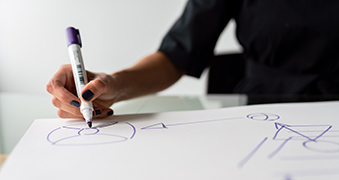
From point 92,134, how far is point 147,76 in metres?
0.20

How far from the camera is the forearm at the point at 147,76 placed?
1.26ft

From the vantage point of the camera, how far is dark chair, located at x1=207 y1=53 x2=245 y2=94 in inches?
26.7

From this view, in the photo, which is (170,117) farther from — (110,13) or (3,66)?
(3,66)

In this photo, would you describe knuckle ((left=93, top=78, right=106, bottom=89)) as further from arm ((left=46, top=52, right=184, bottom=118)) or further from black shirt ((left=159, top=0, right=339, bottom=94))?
black shirt ((left=159, top=0, right=339, bottom=94))

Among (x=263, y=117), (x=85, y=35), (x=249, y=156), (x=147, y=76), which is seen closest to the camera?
(x=249, y=156)

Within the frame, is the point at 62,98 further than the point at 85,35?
No

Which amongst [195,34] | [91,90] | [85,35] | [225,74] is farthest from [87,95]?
[85,35]

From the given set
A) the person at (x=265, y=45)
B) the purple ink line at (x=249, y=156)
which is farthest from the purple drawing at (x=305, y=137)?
the person at (x=265, y=45)

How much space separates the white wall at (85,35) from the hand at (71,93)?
1231mm

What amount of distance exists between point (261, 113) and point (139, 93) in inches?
7.1

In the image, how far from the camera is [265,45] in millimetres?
516

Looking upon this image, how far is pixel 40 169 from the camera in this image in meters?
0.19

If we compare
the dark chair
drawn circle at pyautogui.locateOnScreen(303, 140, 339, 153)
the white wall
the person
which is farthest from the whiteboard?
the white wall

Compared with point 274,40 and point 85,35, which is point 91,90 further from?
point 85,35
